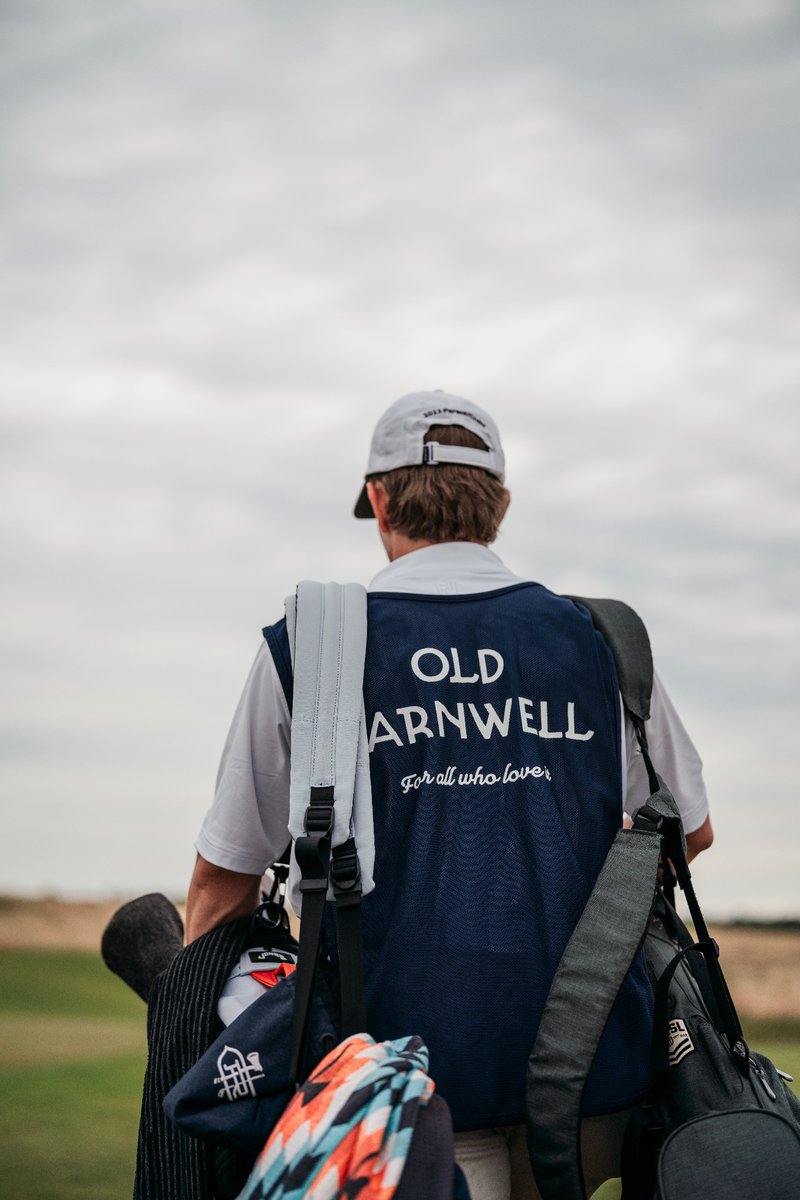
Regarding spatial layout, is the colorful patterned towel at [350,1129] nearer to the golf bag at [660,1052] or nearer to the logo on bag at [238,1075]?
the logo on bag at [238,1075]

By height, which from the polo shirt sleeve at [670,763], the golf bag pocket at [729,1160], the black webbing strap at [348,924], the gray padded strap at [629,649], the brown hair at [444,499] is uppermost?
the brown hair at [444,499]

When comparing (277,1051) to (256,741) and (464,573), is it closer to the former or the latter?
(256,741)

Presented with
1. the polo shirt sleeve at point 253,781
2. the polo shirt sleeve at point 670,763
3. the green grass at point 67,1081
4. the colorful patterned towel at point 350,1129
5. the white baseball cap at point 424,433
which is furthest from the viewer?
the green grass at point 67,1081

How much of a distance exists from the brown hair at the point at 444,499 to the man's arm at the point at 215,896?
73cm

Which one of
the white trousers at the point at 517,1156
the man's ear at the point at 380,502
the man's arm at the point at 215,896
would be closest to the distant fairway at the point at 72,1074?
the white trousers at the point at 517,1156

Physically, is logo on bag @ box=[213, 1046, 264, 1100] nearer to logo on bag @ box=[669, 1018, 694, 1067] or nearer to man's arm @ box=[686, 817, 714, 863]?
logo on bag @ box=[669, 1018, 694, 1067]

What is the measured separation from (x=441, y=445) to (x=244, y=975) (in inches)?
41.9

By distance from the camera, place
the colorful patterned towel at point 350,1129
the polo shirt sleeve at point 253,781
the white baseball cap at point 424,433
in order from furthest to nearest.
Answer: the white baseball cap at point 424,433, the polo shirt sleeve at point 253,781, the colorful patterned towel at point 350,1129

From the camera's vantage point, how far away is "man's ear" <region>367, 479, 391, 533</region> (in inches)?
89.5

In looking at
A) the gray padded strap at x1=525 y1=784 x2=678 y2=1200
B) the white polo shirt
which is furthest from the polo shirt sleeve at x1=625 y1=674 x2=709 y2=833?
the gray padded strap at x1=525 y1=784 x2=678 y2=1200

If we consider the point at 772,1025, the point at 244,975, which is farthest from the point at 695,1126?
the point at 772,1025

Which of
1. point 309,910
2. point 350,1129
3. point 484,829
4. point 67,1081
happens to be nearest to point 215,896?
point 309,910

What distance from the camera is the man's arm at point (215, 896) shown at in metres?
2.06

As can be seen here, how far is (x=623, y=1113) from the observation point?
6.30ft
